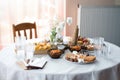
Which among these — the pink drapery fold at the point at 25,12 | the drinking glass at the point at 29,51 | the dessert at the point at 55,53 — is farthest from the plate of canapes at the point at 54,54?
the pink drapery fold at the point at 25,12

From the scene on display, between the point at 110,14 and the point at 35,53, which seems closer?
the point at 35,53

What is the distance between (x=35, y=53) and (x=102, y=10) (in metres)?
1.74

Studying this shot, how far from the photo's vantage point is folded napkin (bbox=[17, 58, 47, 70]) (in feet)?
5.05

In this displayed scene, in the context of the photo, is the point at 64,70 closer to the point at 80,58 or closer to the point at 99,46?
the point at 80,58

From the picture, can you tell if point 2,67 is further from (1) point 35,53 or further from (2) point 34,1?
(2) point 34,1

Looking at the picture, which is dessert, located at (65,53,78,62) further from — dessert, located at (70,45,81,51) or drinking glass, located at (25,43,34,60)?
drinking glass, located at (25,43,34,60)

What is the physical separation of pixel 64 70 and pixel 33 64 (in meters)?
0.24

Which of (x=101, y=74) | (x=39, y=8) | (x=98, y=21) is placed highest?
(x=39, y=8)

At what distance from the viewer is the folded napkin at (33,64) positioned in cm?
154

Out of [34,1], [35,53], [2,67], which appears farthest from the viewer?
[34,1]

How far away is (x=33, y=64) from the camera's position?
1565 mm

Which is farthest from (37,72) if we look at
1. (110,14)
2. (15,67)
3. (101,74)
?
(110,14)

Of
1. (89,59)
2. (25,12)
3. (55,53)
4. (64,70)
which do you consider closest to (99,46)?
(89,59)

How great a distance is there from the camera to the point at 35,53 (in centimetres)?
183
